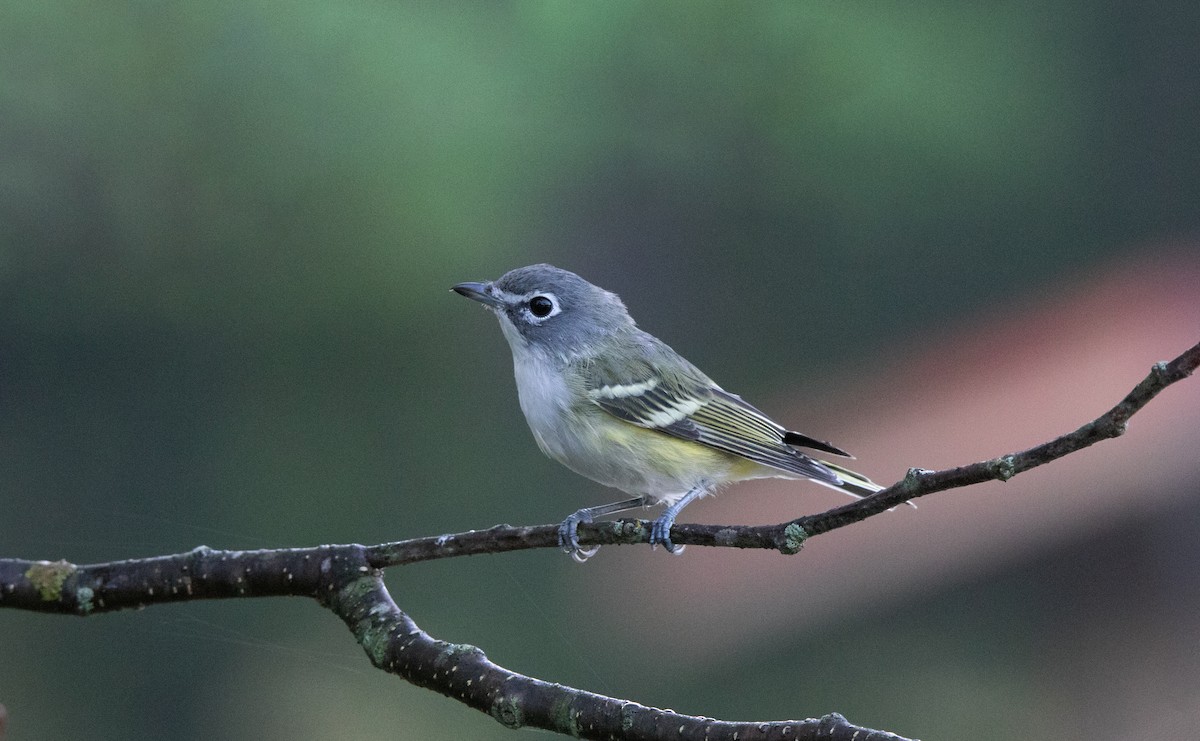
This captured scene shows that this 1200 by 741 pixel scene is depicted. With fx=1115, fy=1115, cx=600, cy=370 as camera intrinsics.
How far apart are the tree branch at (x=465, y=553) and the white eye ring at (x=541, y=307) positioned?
0.66 meters

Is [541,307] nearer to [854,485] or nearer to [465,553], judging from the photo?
[854,485]

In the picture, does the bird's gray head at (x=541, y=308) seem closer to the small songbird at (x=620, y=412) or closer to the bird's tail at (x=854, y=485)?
the small songbird at (x=620, y=412)

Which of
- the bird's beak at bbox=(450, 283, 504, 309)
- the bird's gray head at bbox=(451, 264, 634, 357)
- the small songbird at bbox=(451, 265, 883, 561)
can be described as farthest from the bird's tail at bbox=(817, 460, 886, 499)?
the bird's beak at bbox=(450, 283, 504, 309)

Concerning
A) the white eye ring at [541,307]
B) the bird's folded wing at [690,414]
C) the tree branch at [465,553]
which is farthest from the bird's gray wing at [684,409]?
the tree branch at [465,553]

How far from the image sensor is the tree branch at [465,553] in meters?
0.69

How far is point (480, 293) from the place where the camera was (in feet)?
5.25

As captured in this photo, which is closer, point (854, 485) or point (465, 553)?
point (465, 553)

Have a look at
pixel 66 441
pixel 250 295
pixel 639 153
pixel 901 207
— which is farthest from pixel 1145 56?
pixel 66 441

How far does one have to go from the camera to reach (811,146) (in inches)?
125

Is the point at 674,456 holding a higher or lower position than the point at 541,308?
lower

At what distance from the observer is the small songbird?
148cm

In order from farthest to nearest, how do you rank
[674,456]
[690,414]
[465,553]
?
[690,414]
[674,456]
[465,553]

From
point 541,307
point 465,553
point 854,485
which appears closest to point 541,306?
point 541,307

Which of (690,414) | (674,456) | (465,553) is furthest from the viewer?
(690,414)
